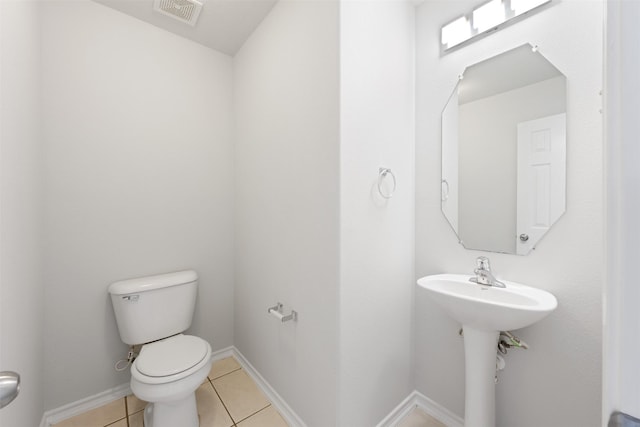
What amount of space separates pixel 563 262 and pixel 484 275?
11.5 inches

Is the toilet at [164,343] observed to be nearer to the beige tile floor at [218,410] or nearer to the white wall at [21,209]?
the beige tile floor at [218,410]

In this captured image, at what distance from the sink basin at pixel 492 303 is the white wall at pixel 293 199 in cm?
49

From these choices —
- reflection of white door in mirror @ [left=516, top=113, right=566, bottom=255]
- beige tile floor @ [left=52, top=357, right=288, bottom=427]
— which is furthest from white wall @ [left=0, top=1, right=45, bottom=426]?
reflection of white door in mirror @ [left=516, top=113, right=566, bottom=255]

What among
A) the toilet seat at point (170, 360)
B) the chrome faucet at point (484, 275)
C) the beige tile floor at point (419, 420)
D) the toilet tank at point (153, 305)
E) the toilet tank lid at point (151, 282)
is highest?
the chrome faucet at point (484, 275)

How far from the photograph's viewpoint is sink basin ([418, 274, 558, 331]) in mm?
909

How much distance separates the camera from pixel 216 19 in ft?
5.30

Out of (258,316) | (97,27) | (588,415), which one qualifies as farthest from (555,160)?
(97,27)

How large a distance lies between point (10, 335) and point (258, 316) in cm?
109

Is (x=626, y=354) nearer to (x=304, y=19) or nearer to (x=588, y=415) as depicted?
(x=588, y=415)

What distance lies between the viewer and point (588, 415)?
1.02 m

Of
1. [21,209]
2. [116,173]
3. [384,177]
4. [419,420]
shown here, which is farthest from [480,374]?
[116,173]

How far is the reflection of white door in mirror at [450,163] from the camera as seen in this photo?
4.47 ft

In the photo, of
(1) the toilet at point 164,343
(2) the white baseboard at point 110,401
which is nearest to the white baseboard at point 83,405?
(2) the white baseboard at point 110,401

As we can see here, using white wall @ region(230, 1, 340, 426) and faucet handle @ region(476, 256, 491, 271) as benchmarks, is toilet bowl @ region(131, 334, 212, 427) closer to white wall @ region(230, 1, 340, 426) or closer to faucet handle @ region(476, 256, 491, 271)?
white wall @ region(230, 1, 340, 426)
